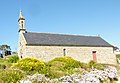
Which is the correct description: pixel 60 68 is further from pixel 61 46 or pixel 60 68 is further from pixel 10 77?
pixel 61 46

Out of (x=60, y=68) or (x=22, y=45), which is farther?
(x=22, y=45)

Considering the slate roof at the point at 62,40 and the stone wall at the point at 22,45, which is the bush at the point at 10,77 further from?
the stone wall at the point at 22,45

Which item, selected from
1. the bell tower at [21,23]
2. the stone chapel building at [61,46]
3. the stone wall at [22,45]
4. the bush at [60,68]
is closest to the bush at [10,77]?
the bush at [60,68]

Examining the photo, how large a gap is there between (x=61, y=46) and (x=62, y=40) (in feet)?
5.59

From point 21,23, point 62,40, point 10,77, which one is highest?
point 21,23

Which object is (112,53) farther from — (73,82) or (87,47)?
(73,82)

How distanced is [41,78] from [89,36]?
29114 millimetres

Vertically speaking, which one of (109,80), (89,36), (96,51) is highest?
(89,36)

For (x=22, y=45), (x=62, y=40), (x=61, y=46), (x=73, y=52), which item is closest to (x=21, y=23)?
(x=22, y=45)

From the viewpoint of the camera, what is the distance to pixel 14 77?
10055mm

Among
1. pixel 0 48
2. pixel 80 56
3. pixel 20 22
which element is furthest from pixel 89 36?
pixel 0 48

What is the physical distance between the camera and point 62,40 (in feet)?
106

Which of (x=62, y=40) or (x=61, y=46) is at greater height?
(x=62, y=40)

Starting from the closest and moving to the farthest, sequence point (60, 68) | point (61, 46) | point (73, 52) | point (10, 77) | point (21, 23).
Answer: point (10, 77) < point (60, 68) < point (61, 46) < point (21, 23) < point (73, 52)
